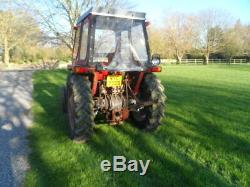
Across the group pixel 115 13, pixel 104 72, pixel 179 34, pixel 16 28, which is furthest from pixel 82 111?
pixel 179 34

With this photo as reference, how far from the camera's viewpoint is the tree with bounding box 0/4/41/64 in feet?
81.6

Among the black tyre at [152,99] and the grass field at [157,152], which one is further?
the black tyre at [152,99]

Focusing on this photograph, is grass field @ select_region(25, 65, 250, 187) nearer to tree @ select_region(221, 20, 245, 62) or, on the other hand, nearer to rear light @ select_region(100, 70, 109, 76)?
rear light @ select_region(100, 70, 109, 76)

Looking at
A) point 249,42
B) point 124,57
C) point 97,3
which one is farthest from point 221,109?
point 249,42

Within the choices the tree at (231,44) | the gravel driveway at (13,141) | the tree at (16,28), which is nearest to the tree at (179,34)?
the tree at (231,44)

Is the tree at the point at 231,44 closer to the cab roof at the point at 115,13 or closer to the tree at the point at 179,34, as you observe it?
the tree at the point at 179,34

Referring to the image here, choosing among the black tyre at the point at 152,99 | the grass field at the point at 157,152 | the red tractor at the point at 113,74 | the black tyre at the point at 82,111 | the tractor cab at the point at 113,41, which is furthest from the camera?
the black tyre at the point at 152,99

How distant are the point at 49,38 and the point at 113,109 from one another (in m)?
20.3

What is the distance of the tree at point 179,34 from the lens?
58.7 meters

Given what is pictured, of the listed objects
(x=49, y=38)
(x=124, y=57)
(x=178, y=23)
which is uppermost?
(x=178, y=23)

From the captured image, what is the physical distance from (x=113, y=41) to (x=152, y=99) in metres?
1.39

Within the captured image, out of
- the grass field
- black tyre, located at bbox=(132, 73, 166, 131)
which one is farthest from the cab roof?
the grass field

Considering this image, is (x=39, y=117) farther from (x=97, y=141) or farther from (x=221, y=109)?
(x=221, y=109)

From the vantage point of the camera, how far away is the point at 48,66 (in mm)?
35500
